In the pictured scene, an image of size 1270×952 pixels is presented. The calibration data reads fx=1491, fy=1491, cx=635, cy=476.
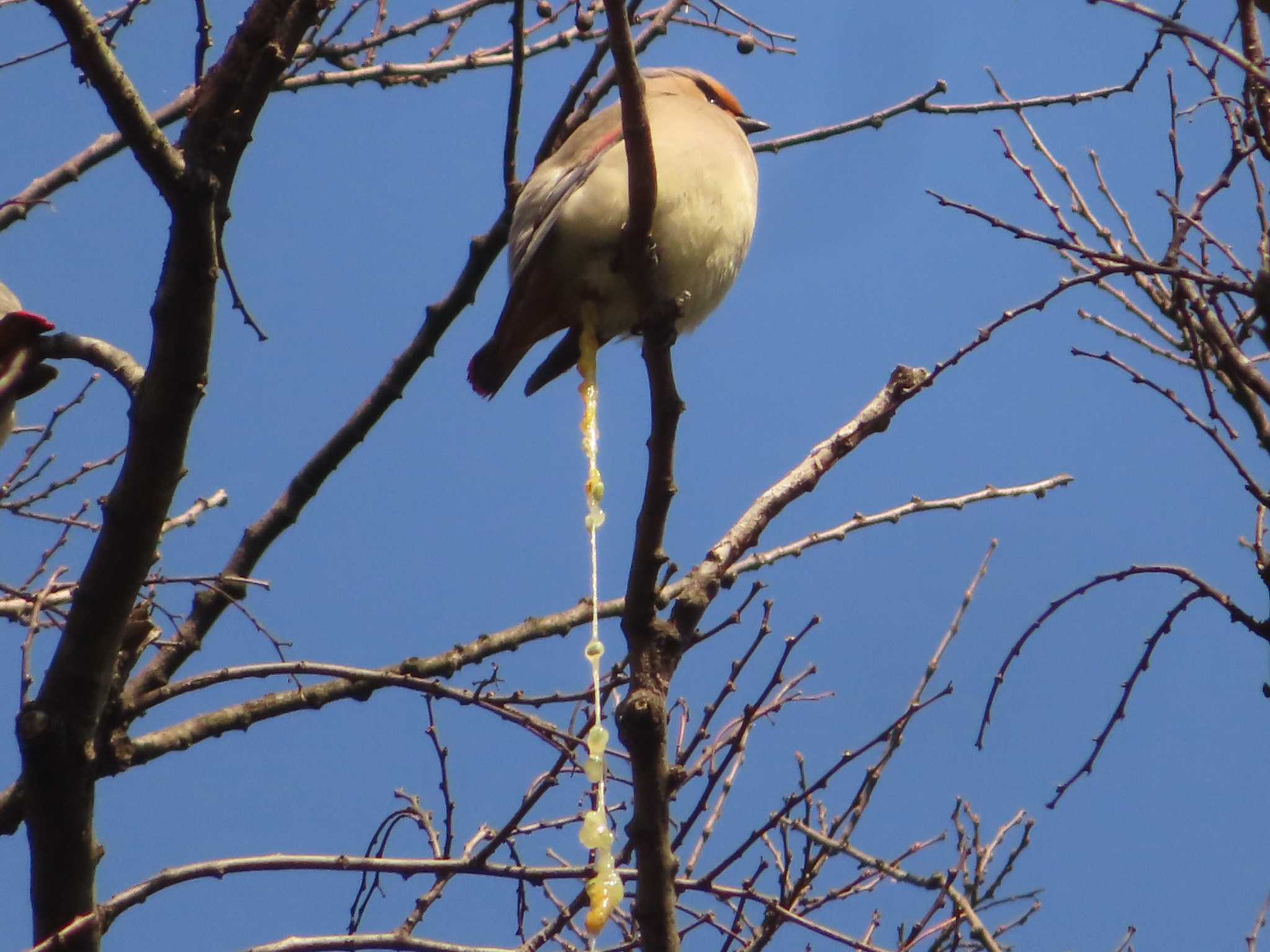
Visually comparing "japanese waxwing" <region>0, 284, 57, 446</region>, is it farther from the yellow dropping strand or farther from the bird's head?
the bird's head

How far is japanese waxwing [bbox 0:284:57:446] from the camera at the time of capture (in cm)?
337

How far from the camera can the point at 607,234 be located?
152 inches

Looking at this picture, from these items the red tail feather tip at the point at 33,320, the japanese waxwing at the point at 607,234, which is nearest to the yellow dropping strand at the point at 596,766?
the japanese waxwing at the point at 607,234

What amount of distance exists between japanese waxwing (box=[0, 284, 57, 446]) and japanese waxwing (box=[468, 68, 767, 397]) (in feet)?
3.98

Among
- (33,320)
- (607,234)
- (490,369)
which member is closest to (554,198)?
(607,234)

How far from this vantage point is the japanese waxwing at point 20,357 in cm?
337

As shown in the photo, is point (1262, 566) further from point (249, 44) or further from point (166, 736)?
point (166, 736)

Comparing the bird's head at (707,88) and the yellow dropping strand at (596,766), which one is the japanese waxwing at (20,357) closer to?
the yellow dropping strand at (596,766)

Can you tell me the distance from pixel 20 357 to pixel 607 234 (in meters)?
1.45

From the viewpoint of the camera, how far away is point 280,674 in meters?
3.25

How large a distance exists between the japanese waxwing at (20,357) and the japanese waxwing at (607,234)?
121cm

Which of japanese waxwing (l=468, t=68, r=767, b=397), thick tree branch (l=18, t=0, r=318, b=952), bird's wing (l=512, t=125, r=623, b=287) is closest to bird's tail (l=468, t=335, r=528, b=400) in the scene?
japanese waxwing (l=468, t=68, r=767, b=397)

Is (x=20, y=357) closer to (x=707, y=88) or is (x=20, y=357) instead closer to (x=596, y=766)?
(x=596, y=766)

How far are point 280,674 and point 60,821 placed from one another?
1.73ft
